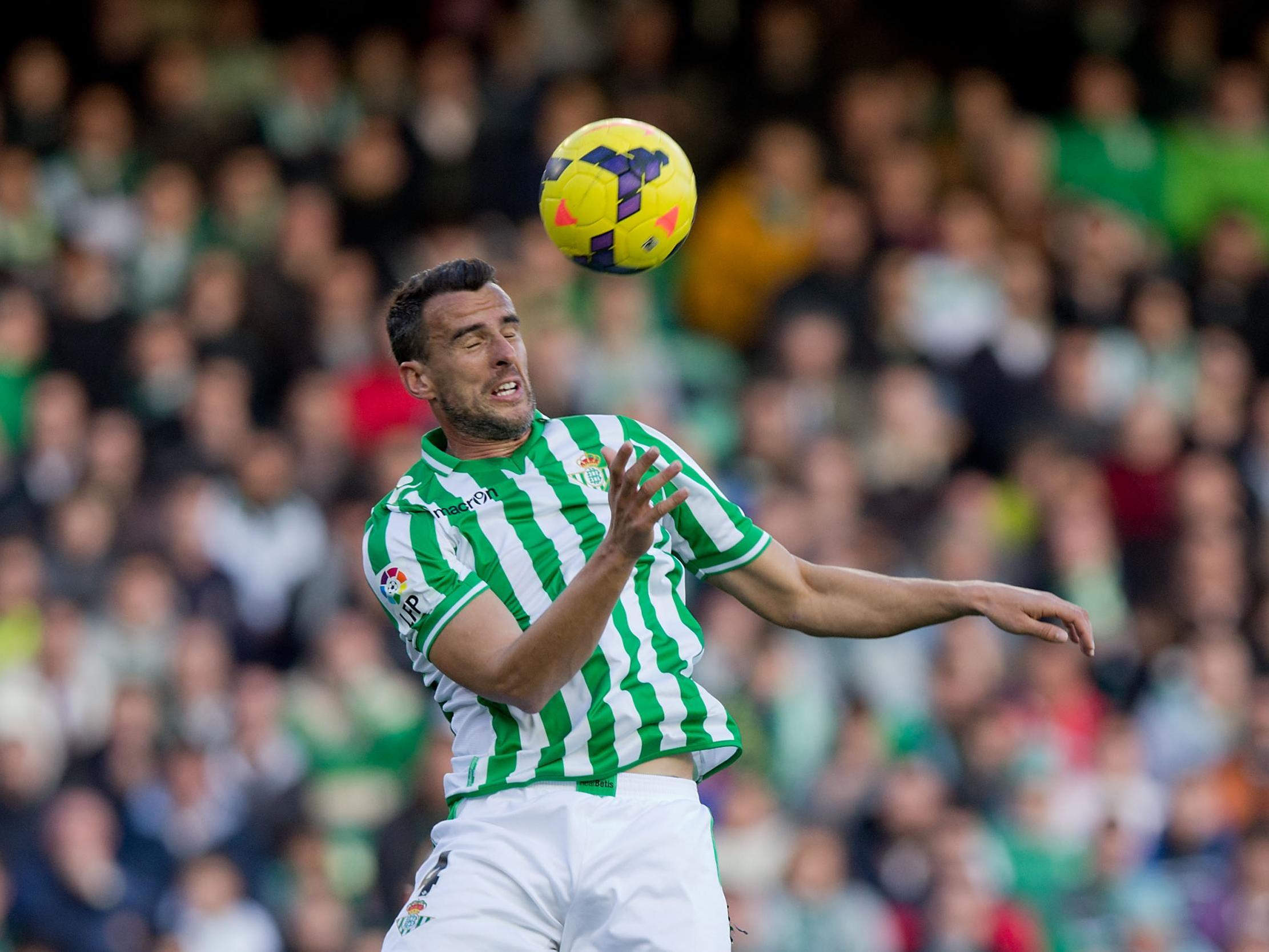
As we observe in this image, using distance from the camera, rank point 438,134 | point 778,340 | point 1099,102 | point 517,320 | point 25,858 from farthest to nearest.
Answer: point 1099,102 → point 438,134 → point 778,340 → point 25,858 → point 517,320

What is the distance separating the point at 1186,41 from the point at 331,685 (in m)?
8.60

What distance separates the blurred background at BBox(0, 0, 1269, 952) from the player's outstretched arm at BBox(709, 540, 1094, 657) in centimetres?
449

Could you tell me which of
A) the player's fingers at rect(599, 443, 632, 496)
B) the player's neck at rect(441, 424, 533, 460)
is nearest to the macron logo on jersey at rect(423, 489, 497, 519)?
the player's neck at rect(441, 424, 533, 460)

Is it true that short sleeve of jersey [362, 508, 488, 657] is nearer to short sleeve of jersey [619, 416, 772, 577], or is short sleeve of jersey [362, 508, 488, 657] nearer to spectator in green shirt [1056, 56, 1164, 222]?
short sleeve of jersey [619, 416, 772, 577]

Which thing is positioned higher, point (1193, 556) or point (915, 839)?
point (1193, 556)

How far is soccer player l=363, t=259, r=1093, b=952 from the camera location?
17.7 feet

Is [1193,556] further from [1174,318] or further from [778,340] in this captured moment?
[778,340]

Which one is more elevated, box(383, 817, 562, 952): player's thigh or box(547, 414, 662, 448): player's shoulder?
box(547, 414, 662, 448): player's shoulder

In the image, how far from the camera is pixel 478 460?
5.95 metres

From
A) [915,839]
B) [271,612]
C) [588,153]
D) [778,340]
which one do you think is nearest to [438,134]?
[778,340]

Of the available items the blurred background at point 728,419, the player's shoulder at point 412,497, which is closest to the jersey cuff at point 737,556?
the player's shoulder at point 412,497

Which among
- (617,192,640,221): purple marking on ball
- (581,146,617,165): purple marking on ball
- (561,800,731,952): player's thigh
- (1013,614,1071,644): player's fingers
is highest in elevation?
(581,146,617,165): purple marking on ball

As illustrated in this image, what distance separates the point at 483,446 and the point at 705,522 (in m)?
0.69

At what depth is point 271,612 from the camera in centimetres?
1166
